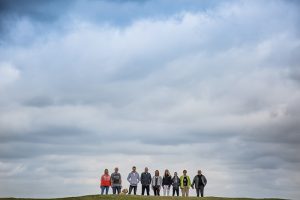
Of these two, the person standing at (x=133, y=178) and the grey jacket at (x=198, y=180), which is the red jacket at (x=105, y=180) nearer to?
the person standing at (x=133, y=178)

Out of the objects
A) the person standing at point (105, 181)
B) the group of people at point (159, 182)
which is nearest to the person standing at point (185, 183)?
the group of people at point (159, 182)

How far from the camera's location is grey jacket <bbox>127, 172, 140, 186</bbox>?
54.2 meters

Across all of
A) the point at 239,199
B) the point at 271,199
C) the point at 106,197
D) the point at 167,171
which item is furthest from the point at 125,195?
the point at 271,199

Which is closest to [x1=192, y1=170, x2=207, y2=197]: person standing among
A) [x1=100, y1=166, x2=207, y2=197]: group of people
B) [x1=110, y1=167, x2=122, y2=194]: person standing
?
[x1=100, y1=166, x2=207, y2=197]: group of people

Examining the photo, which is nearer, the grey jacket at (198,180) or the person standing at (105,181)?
the person standing at (105,181)

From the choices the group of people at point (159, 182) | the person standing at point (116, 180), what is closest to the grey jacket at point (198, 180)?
the group of people at point (159, 182)

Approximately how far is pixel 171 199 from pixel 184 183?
4482 millimetres

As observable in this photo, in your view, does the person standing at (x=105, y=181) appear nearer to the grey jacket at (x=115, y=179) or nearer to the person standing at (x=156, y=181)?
the grey jacket at (x=115, y=179)

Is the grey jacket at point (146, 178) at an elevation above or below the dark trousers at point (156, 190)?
above

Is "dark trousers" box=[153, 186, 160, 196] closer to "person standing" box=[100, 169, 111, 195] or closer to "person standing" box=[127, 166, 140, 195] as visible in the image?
"person standing" box=[127, 166, 140, 195]

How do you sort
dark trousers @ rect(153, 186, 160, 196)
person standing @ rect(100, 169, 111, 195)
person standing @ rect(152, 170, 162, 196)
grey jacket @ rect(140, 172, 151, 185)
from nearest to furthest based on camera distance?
person standing @ rect(100, 169, 111, 195) → grey jacket @ rect(140, 172, 151, 185) → person standing @ rect(152, 170, 162, 196) → dark trousers @ rect(153, 186, 160, 196)

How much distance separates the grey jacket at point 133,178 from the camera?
2136 inches

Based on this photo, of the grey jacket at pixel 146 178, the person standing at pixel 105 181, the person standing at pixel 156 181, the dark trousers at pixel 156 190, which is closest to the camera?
the person standing at pixel 105 181

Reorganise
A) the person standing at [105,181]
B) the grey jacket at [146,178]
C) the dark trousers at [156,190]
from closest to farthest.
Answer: the person standing at [105,181]
the grey jacket at [146,178]
the dark trousers at [156,190]
